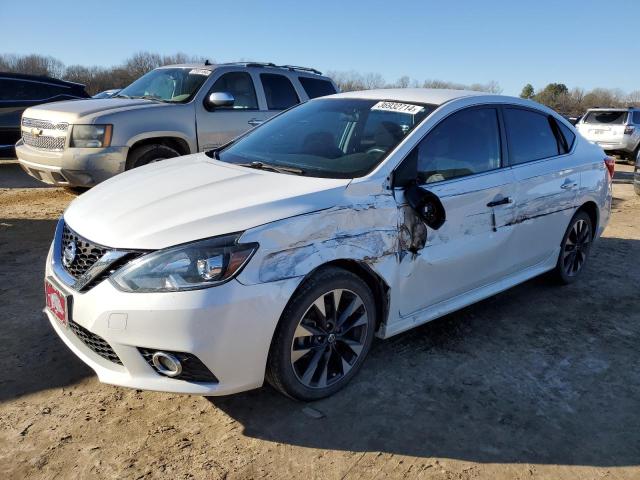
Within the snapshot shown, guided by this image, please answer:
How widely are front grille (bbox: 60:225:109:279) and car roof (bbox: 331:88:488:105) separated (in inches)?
87.1

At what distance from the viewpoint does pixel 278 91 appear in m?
7.82

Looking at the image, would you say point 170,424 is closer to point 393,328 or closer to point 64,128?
point 393,328

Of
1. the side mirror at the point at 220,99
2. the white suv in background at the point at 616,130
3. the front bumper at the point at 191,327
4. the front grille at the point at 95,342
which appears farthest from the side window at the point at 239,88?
the white suv in background at the point at 616,130

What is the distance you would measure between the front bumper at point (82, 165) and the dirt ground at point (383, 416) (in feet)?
7.47

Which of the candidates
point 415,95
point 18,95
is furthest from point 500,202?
point 18,95

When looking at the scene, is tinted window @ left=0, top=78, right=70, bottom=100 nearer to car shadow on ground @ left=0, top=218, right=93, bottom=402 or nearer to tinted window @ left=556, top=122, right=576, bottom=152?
car shadow on ground @ left=0, top=218, right=93, bottom=402

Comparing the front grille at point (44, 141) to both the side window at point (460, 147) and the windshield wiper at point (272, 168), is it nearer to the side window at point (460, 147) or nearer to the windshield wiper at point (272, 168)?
the windshield wiper at point (272, 168)

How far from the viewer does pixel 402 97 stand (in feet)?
12.6

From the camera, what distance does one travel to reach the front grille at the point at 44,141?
245 inches

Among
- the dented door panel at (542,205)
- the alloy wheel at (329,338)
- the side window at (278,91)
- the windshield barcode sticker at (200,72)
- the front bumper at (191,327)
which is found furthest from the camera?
the side window at (278,91)

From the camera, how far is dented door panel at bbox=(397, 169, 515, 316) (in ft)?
10.8

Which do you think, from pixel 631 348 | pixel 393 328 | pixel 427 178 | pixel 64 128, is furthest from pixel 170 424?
pixel 64 128

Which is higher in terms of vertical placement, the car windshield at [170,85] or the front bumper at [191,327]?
the car windshield at [170,85]

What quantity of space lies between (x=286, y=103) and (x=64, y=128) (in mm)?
3032
